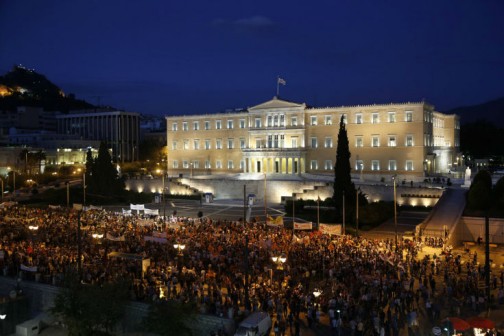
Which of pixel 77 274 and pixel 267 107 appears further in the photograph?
pixel 267 107

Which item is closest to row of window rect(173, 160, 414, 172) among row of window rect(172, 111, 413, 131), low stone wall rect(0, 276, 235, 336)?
row of window rect(172, 111, 413, 131)

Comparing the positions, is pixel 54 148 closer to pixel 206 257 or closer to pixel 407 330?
pixel 206 257

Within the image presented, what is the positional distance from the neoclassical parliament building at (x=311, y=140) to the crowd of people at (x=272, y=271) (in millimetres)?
34088

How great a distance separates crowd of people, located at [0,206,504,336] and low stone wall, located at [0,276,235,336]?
17.8 inches

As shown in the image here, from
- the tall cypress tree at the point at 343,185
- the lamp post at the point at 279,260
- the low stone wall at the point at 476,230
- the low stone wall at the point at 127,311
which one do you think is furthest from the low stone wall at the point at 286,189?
the low stone wall at the point at 127,311

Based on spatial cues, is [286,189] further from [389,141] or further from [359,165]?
[389,141]

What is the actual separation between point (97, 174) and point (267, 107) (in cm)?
2695

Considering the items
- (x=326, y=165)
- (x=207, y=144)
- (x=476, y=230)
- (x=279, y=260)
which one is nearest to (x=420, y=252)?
(x=476, y=230)

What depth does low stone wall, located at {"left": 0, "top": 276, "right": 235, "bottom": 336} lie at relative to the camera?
20.7 m

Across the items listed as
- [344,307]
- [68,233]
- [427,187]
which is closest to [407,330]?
[344,307]

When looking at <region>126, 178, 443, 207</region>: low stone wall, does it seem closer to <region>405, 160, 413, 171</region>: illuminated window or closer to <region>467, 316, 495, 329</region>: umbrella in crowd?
Result: <region>405, 160, 413, 171</region>: illuminated window

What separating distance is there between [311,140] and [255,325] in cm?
5511

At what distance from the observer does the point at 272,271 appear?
2541cm

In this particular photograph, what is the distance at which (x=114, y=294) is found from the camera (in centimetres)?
2138
